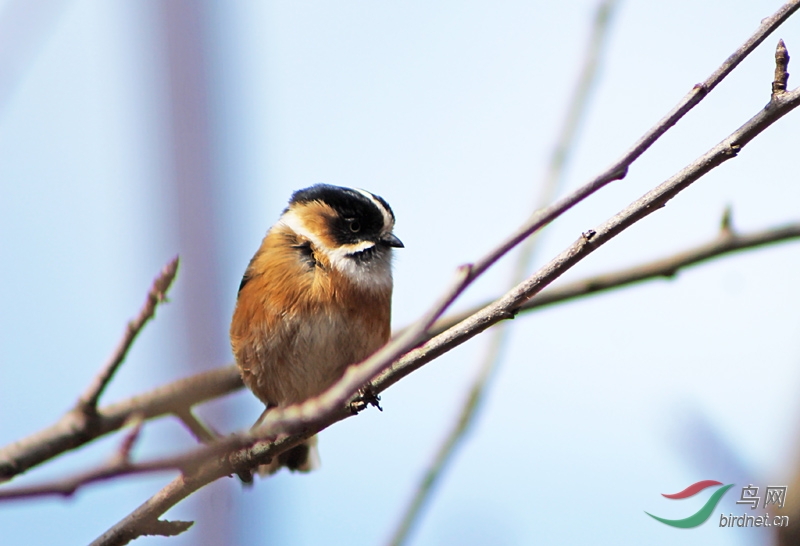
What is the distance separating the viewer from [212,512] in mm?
1531

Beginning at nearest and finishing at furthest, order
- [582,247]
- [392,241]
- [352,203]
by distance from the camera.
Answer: [582,247] → [392,241] → [352,203]

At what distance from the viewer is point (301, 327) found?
5.51 m

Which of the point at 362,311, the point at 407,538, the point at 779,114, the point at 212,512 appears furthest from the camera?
the point at 362,311

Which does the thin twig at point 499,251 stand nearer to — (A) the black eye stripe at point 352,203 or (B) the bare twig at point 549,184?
(B) the bare twig at point 549,184

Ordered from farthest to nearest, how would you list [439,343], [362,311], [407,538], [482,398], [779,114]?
[362,311]
[482,398]
[407,538]
[439,343]
[779,114]

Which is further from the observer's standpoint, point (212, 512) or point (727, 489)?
point (727, 489)

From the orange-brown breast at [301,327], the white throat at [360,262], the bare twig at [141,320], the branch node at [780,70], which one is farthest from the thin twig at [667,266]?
the branch node at [780,70]

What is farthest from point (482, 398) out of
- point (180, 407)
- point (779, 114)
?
point (779, 114)

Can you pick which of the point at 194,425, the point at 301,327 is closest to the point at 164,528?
the point at 194,425

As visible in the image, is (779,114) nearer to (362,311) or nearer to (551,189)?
(551,189)

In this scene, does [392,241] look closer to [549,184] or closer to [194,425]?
[549,184]

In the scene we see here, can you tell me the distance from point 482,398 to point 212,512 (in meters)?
3.31

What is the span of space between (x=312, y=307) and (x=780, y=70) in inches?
133

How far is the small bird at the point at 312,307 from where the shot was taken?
5.52m
